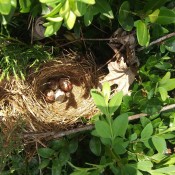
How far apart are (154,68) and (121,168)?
1.28ft

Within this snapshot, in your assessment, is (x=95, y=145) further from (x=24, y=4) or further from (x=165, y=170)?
(x=24, y=4)

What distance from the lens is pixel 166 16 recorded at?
1.14m

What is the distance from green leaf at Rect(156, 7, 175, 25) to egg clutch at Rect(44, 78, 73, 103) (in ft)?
1.95

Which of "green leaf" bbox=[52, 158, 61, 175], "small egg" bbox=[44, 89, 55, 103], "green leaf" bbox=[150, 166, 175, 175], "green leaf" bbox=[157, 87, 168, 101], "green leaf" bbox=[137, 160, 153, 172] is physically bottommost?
"green leaf" bbox=[52, 158, 61, 175]

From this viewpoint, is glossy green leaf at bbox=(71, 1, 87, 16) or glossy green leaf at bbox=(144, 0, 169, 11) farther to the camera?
glossy green leaf at bbox=(144, 0, 169, 11)

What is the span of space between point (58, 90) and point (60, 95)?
25 mm

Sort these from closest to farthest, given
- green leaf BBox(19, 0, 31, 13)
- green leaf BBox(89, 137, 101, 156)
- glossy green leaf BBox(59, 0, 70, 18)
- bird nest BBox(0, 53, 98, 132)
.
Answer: glossy green leaf BBox(59, 0, 70, 18)
green leaf BBox(19, 0, 31, 13)
green leaf BBox(89, 137, 101, 156)
bird nest BBox(0, 53, 98, 132)

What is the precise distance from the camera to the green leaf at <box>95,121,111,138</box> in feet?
3.95

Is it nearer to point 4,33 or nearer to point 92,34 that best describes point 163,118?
point 92,34

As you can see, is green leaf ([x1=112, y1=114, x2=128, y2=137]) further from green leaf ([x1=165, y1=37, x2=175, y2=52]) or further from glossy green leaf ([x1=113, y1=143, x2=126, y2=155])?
green leaf ([x1=165, y1=37, x2=175, y2=52])

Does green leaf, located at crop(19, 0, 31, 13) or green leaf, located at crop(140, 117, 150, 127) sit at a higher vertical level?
green leaf, located at crop(19, 0, 31, 13)

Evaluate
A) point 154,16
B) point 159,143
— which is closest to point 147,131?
point 159,143

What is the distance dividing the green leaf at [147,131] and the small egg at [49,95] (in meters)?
0.48

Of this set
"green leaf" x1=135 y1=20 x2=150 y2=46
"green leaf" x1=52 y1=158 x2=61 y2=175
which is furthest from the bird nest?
"green leaf" x1=135 y1=20 x2=150 y2=46
